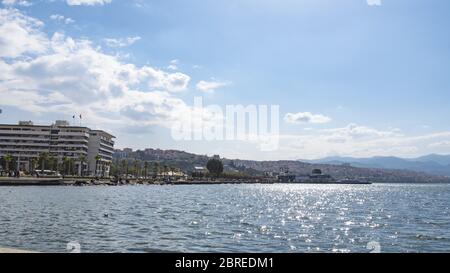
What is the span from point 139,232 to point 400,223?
34.5m

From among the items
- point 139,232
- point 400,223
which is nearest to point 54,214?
point 139,232
